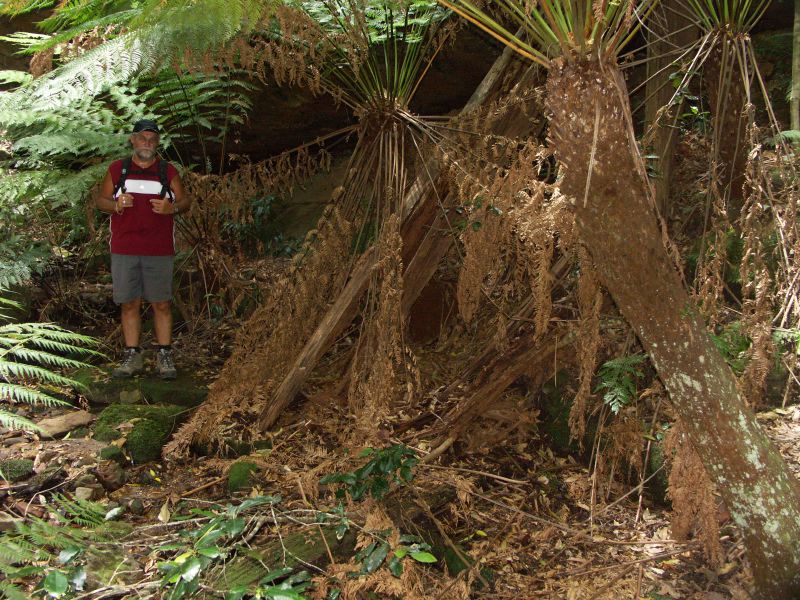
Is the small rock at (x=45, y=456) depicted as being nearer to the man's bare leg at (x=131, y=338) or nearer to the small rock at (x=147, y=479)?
the small rock at (x=147, y=479)

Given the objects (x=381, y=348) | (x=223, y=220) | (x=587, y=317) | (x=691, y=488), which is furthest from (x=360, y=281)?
(x=223, y=220)

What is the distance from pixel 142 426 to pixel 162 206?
144 centimetres

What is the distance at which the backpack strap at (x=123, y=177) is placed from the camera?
442cm

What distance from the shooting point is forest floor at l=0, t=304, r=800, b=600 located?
8.77 feet

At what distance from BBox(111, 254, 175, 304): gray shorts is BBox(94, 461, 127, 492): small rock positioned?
1287 mm

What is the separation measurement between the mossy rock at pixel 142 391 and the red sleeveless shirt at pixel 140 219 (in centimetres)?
88

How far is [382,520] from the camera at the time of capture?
2.91 meters

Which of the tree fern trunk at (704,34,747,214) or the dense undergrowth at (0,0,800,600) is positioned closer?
the dense undergrowth at (0,0,800,600)

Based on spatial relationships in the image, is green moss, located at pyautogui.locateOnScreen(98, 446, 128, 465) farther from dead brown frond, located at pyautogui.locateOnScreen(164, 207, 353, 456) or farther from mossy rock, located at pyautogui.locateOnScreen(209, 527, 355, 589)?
mossy rock, located at pyautogui.locateOnScreen(209, 527, 355, 589)

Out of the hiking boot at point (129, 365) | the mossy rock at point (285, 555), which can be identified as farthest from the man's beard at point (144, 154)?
the mossy rock at point (285, 555)

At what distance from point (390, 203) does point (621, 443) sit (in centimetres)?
188

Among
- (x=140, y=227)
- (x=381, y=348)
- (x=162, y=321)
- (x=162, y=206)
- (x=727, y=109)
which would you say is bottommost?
(x=162, y=321)

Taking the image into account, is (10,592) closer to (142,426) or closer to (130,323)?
(142,426)

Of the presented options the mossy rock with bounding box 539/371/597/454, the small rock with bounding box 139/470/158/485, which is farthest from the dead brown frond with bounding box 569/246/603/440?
the small rock with bounding box 139/470/158/485
